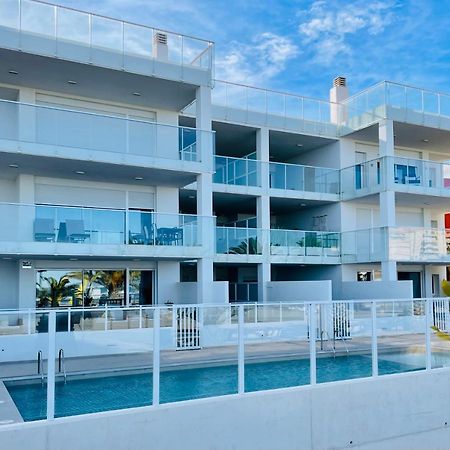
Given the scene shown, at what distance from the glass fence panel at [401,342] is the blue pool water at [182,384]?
27 mm

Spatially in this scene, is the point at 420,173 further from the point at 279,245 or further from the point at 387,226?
the point at 279,245

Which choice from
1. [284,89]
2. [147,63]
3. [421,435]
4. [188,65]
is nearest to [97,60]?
[147,63]

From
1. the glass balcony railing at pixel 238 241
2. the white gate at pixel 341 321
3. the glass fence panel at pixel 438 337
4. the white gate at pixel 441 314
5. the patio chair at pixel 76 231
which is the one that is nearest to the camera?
the glass fence panel at pixel 438 337

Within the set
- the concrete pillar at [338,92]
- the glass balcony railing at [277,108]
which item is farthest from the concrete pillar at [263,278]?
the concrete pillar at [338,92]

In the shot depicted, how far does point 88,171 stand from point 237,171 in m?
6.55

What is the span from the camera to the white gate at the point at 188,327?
41.2ft

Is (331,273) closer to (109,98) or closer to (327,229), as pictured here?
(327,229)

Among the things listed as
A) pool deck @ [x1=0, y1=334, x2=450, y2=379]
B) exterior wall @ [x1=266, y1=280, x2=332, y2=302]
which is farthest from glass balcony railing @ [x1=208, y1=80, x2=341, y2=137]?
pool deck @ [x1=0, y1=334, x2=450, y2=379]

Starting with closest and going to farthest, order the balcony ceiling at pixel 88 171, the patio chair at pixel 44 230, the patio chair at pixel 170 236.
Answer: the patio chair at pixel 44 230 → the balcony ceiling at pixel 88 171 → the patio chair at pixel 170 236

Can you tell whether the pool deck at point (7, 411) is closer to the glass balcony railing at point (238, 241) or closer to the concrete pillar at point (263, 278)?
the glass balcony railing at point (238, 241)

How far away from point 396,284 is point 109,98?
12097 millimetres

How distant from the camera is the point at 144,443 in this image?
6.70 m

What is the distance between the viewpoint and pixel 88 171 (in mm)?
16750

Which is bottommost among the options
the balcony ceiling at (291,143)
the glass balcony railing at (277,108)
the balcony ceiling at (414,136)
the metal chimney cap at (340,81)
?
the balcony ceiling at (291,143)
